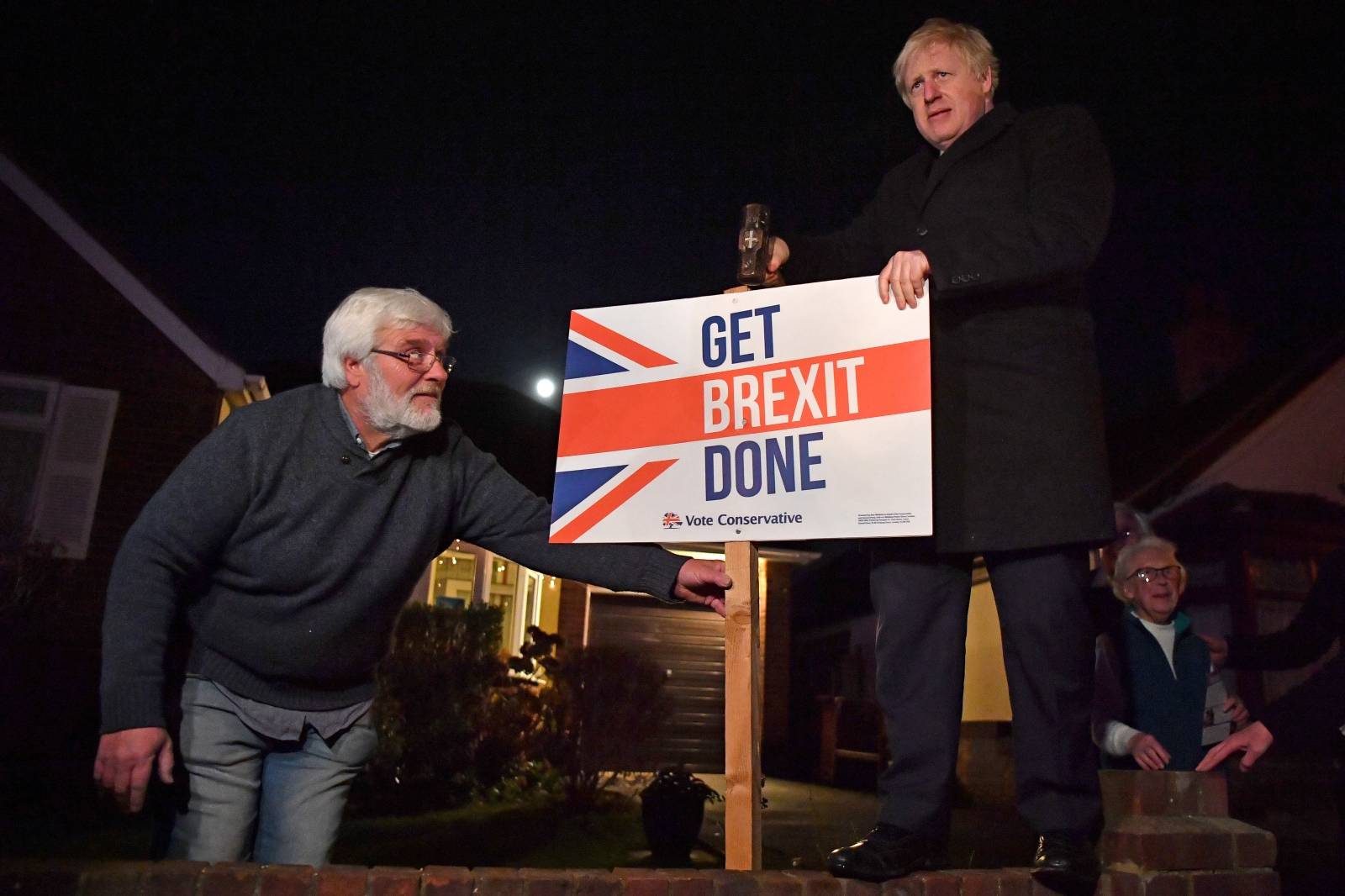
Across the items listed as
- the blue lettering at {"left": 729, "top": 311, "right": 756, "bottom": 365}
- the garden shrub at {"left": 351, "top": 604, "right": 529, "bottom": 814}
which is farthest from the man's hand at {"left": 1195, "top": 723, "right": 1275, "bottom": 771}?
the garden shrub at {"left": 351, "top": 604, "right": 529, "bottom": 814}

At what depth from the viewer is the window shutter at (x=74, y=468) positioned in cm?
880

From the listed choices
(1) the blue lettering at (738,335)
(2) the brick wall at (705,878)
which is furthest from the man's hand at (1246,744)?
(1) the blue lettering at (738,335)

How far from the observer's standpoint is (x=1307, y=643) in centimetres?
345

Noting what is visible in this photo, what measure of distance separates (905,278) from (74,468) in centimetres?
953

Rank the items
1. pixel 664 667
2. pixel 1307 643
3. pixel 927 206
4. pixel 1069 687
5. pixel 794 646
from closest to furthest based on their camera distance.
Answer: pixel 1069 687 < pixel 927 206 < pixel 1307 643 < pixel 664 667 < pixel 794 646

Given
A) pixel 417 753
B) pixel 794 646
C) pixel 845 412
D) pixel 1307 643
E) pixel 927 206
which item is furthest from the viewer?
pixel 794 646

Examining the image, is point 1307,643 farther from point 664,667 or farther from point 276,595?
point 664,667

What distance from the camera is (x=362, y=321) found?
8.70 ft

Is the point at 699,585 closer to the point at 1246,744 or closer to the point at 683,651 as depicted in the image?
the point at 1246,744

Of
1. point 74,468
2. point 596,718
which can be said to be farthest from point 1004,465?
point 74,468

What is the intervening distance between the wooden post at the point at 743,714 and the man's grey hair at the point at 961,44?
4.93 ft

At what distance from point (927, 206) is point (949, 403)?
594 mm

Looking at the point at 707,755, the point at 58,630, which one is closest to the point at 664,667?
the point at 707,755

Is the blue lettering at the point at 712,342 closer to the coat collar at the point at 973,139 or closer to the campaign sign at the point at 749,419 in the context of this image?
the campaign sign at the point at 749,419
